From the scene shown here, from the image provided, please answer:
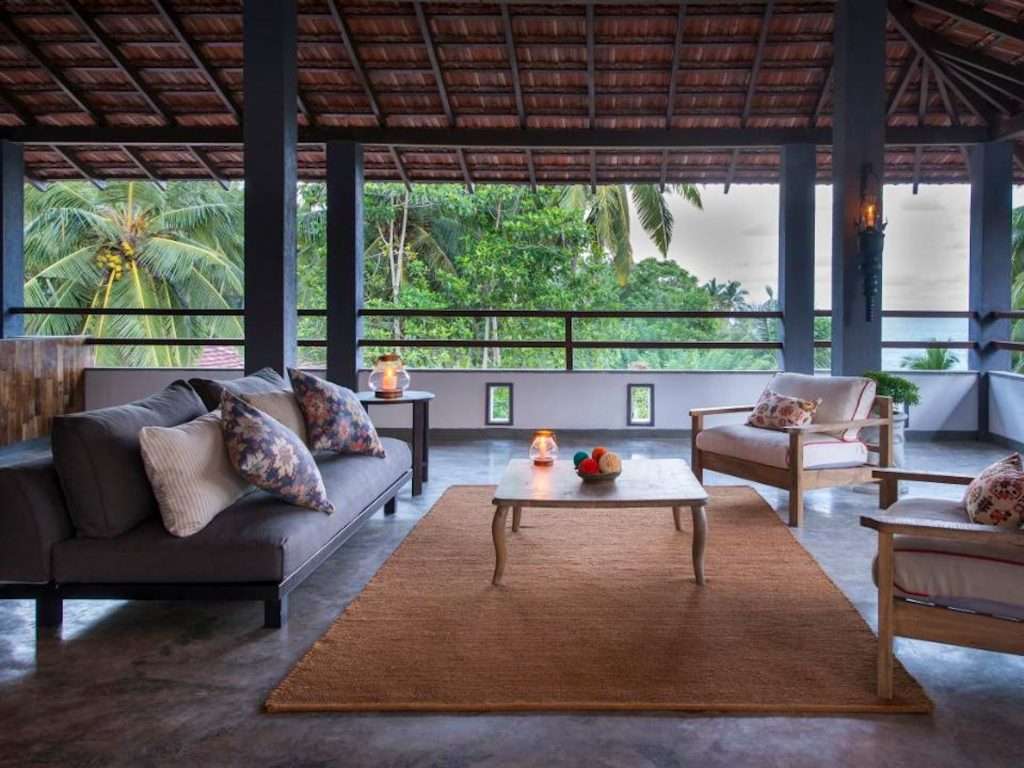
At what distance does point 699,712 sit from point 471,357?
20.1 ft

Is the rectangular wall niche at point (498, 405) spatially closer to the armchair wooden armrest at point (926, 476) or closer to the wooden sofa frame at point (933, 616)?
the armchair wooden armrest at point (926, 476)

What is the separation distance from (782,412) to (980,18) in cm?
331

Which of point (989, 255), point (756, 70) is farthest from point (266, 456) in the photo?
point (989, 255)

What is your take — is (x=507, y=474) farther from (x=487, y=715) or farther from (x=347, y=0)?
(x=347, y=0)

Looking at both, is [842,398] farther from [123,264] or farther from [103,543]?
[123,264]

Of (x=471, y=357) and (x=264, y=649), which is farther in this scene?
(x=471, y=357)

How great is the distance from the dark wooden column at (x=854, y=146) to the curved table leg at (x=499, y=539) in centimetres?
371

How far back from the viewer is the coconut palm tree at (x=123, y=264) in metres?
11.5

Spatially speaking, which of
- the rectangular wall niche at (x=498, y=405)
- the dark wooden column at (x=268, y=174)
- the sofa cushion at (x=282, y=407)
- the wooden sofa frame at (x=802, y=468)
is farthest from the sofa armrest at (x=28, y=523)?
the rectangular wall niche at (x=498, y=405)

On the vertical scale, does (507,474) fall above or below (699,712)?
above

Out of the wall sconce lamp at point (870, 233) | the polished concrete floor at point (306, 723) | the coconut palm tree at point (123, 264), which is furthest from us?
the coconut palm tree at point (123, 264)

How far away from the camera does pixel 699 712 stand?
2.32 metres

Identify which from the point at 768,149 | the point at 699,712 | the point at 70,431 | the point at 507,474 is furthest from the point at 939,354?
the point at 70,431

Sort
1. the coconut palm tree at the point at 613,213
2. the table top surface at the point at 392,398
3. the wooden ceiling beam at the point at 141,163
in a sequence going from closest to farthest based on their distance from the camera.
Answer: the table top surface at the point at 392,398 → the wooden ceiling beam at the point at 141,163 → the coconut palm tree at the point at 613,213
